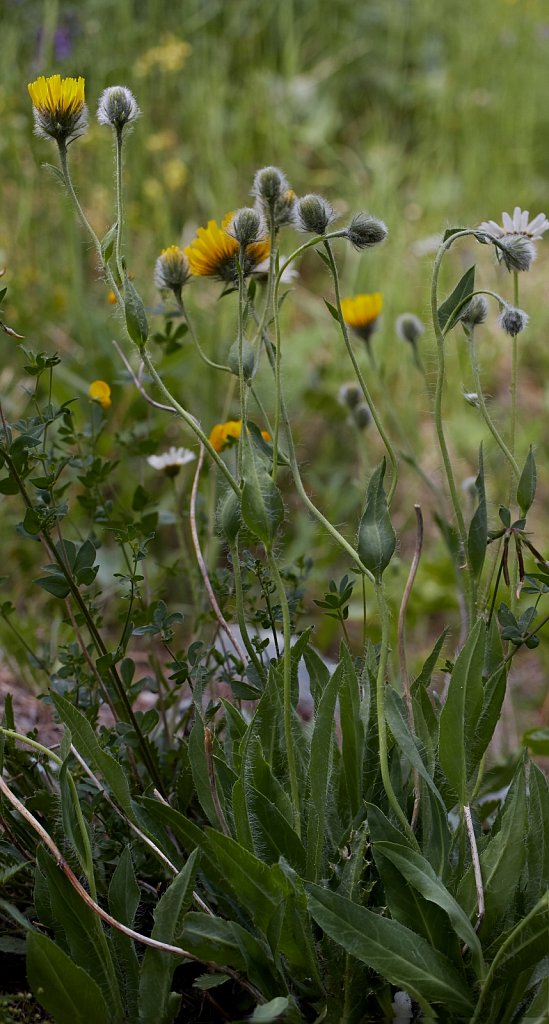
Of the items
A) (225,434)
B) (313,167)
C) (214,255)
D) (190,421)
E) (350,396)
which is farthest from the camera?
(313,167)

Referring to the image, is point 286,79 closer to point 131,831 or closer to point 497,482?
point 497,482

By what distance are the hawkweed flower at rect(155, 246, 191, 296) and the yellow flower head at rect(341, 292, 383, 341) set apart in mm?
482

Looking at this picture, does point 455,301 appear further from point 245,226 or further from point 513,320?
point 245,226

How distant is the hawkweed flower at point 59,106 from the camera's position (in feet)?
3.25

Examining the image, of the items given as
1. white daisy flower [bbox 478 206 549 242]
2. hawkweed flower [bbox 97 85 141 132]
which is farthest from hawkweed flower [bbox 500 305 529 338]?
hawkweed flower [bbox 97 85 141 132]

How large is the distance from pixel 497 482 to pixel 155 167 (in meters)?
1.52

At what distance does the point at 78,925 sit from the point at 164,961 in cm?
10

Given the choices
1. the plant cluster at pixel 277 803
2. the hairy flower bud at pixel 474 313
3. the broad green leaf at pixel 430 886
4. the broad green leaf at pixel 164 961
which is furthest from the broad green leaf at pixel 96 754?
the hairy flower bud at pixel 474 313

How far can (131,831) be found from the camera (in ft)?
3.72

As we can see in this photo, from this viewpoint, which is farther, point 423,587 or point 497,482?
point 497,482

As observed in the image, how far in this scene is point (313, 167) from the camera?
4.11m

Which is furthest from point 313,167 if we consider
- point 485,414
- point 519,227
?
point 485,414

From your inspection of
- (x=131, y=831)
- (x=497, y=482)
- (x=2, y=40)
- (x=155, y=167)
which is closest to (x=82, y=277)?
(x=155, y=167)

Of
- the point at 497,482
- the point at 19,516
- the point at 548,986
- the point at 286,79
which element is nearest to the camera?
the point at 548,986
